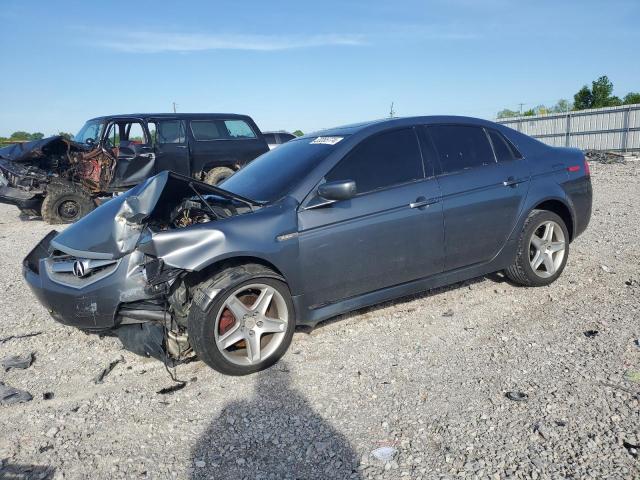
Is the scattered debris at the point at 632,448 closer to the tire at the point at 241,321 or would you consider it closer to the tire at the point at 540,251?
the tire at the point at 241,321

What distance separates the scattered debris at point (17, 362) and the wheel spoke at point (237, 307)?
5.64 ft

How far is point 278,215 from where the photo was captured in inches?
145

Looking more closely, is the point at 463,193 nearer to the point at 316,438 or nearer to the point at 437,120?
the point at 437,120

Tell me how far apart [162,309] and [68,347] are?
123cm

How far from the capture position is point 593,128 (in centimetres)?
2294

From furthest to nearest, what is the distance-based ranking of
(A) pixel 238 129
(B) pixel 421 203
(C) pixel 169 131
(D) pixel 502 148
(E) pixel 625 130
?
(E) pixel 625 130, (A) pixel 238 129, (C) pixel 169 131, (D) pixel 502 148, (B) pixel 421 203

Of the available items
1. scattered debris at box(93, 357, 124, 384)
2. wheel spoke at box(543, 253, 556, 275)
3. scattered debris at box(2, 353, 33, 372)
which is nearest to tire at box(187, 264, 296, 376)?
scattered debris at box(93, 357, 124, 384)

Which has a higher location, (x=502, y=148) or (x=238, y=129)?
(x=238, y=129)

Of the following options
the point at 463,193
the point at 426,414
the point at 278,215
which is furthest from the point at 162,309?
the point at 463,193

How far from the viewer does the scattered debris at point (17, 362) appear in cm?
384

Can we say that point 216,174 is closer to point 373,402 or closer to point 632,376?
point 373,402

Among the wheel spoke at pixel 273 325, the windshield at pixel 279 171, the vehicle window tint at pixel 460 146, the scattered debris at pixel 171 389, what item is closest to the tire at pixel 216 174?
the windshield at pixel 279 171

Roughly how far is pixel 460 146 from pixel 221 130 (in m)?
7.50

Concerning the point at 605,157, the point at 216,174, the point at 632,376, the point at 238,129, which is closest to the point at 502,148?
the point at 632,376
